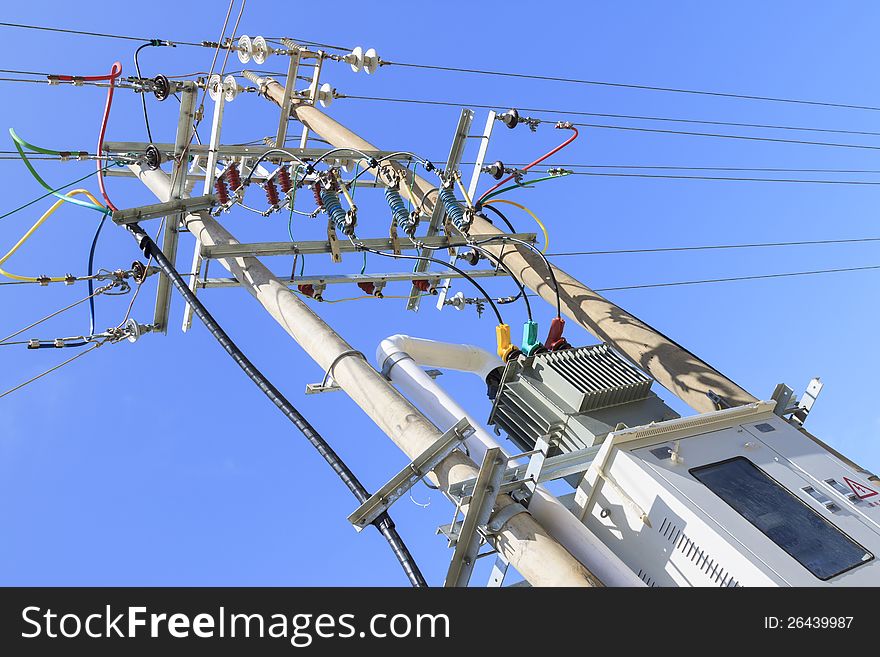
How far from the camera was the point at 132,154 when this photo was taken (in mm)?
7305

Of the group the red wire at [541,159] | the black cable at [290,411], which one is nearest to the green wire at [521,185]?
the red wire at [541,159]

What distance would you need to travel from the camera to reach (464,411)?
6090 mm

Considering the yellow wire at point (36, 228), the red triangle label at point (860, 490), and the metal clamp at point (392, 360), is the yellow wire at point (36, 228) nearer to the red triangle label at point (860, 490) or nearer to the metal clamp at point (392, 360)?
the metal clamp at point (392, 360)

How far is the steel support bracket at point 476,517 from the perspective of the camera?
484cm

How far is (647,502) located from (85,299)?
422 centimetres

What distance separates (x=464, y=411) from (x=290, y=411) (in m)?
1.15

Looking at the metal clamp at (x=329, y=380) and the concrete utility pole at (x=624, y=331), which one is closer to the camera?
the metal clamp at (x=329, y=380)

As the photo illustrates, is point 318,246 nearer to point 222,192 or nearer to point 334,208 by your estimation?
point 334,208

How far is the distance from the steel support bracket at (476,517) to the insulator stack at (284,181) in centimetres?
350

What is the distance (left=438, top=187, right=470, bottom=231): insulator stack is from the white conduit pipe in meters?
1.08

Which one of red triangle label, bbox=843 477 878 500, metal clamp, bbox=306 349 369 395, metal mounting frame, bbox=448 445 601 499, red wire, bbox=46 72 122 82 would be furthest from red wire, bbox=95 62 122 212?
red triangle label, bbox=843 477 878 500

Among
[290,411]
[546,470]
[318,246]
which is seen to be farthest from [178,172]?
[546,470]

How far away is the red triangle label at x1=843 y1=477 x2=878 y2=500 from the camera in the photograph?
17.9 feet
